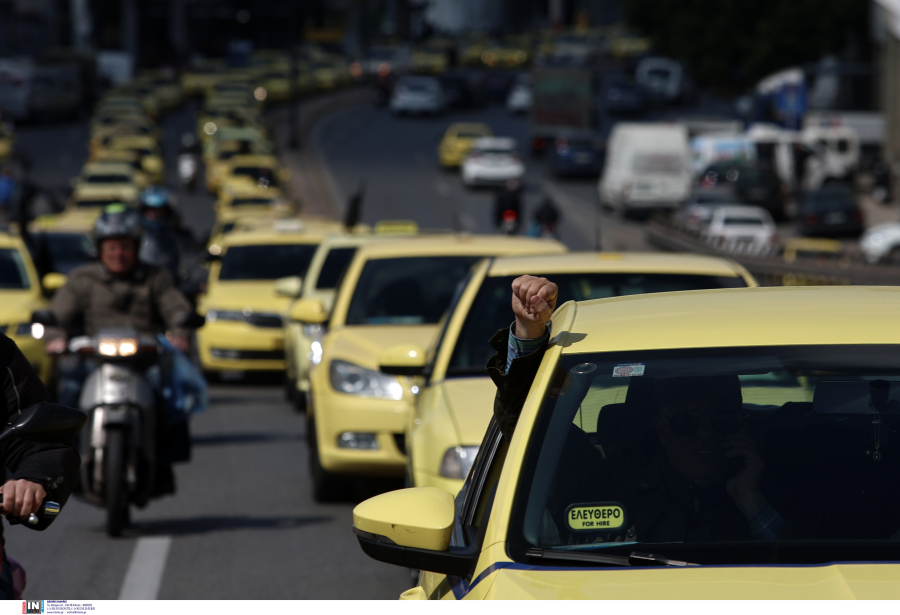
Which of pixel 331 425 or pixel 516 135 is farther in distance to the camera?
pixel 516 135

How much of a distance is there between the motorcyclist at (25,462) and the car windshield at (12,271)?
1081 centimetres

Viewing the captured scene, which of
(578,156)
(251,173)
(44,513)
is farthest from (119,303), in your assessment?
(578,156)

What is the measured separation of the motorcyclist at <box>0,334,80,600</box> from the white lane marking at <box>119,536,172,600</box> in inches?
119

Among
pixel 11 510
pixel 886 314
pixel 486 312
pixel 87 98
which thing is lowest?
pixel 87 98

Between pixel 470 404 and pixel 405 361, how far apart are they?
2.80 ft

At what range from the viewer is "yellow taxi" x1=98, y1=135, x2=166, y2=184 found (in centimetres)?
5141

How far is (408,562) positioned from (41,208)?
47502 mm

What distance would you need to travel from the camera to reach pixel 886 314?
3.76m

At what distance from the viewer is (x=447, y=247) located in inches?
422

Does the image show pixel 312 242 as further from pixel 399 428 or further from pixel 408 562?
pixel 408 562

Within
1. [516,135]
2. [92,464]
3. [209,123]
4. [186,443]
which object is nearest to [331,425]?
[186,443]

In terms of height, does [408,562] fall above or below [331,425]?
above

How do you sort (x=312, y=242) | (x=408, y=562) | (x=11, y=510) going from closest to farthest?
(x=408, y=562)
(x=11, y=510)
(x=312, y=242)

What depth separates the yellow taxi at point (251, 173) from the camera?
45906 millimetres
